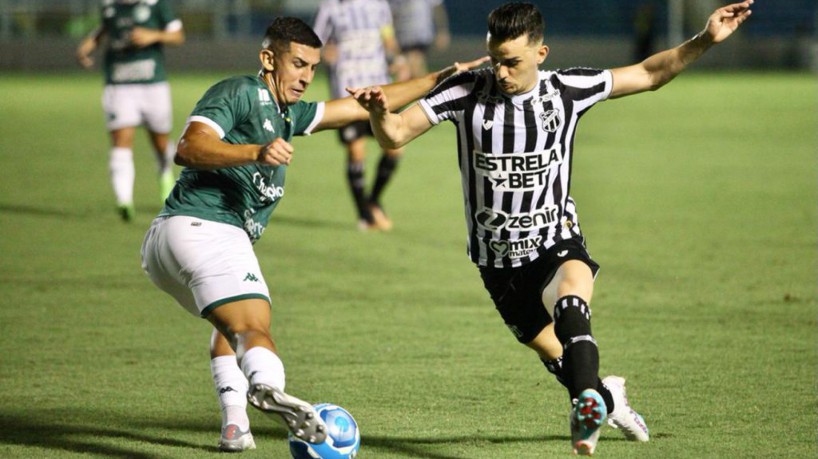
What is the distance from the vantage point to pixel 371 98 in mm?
5094

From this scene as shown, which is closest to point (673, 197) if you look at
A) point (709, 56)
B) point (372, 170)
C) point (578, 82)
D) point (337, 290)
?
point (372, 170)

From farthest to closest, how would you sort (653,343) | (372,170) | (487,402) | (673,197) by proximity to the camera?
(372,170), (673,197), (653,343), (487,402)

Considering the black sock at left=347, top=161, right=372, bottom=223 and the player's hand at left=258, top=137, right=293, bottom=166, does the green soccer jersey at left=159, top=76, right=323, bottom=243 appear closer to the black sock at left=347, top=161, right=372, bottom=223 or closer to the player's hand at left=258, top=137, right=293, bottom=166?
the player's hand at left=258, top=137, right=293, bottom=166

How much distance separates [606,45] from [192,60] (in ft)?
43.9

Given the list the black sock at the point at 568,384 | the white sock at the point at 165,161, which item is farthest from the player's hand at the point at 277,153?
the white sock at the point at 165,161

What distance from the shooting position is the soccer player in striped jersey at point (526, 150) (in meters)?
5.31

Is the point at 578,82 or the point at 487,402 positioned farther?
the point at 487,402

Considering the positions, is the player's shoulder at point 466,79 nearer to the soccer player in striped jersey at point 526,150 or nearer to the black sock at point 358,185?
the soccer player in striped jersey at point 526,150

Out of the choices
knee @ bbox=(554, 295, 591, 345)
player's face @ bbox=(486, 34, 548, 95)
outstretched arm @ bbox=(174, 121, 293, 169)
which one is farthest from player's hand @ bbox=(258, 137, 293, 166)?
knee @ bbox=(554, 295, 591, 345)

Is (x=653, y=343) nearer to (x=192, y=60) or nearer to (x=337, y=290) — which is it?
(x=337, y=290)

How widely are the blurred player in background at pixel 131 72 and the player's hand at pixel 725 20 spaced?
8126mm

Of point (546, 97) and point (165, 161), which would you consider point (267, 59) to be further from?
point (165, 161)

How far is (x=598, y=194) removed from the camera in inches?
580

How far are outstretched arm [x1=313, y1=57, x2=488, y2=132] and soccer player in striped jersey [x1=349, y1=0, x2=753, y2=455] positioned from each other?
323 mm
